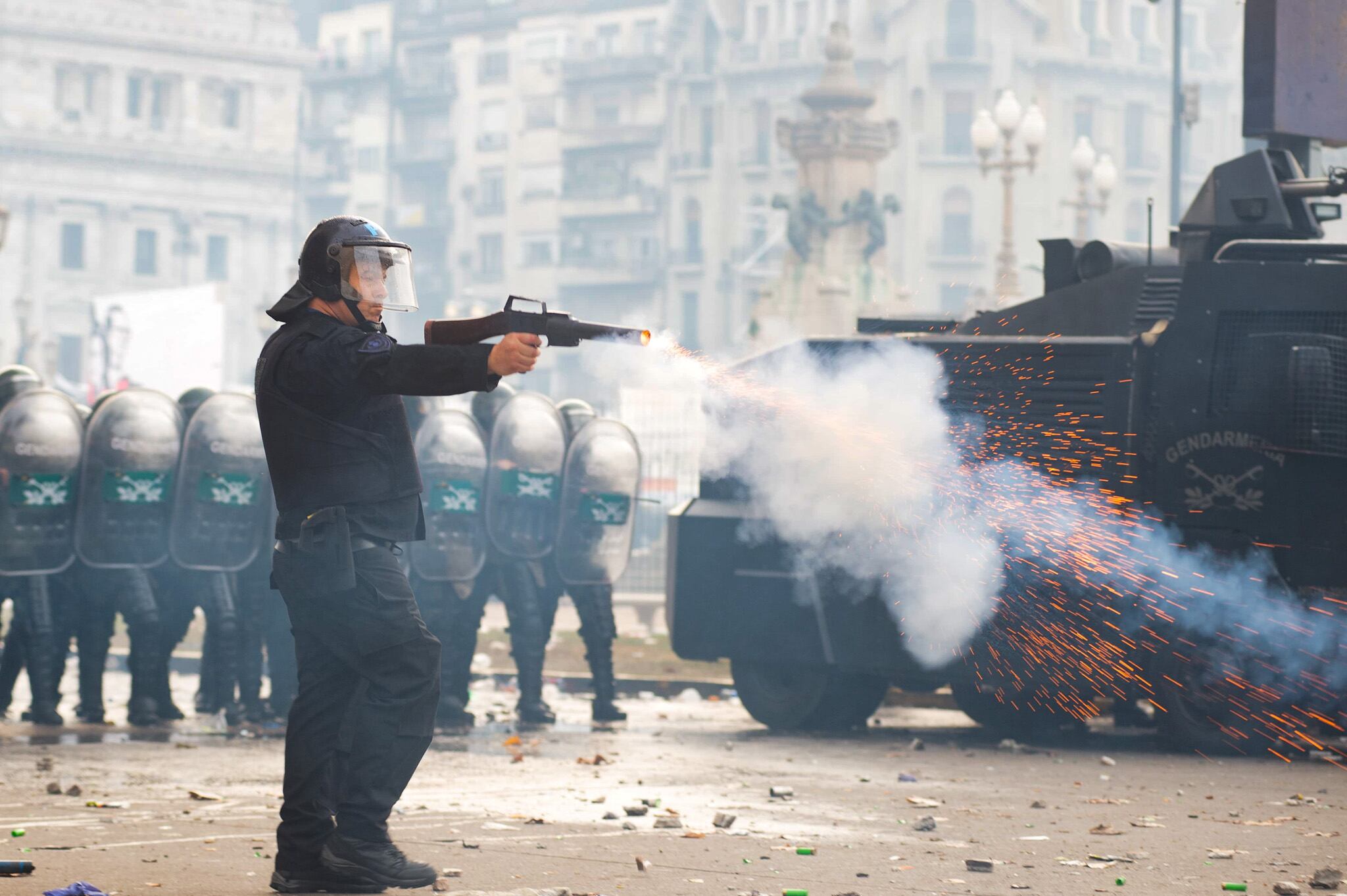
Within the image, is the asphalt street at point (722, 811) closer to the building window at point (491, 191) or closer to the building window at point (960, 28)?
the building window at point (960, 28)

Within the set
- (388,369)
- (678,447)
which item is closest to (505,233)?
(678,447)

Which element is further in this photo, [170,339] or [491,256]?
[491,256]

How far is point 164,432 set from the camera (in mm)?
12859

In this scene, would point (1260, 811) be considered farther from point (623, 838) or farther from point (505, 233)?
point (505, 233)

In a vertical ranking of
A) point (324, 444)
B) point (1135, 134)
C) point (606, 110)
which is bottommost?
point (324, 444)

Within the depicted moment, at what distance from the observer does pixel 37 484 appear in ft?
40.8

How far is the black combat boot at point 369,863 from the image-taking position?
6293 millimetres

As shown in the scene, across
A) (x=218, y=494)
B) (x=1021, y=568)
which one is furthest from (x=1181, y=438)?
(x=218, y=494)

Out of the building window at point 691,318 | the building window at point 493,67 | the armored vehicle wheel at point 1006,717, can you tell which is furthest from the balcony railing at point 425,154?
the armored vehicle wheel at point 1006,717

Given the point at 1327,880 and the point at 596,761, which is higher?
the point at 1327,880

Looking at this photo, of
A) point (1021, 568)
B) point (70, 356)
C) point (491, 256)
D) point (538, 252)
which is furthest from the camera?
point (491, 256)

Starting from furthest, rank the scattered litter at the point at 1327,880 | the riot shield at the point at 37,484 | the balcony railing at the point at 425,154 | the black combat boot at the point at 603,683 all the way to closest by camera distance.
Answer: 1. the balcony railing at the point at 425,154
2. the black combat boot at the point at 603,683
3. the riot shield at the point at 37,484
4. the scattered litter at the point at 1327,880

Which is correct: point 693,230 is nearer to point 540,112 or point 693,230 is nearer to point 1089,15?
point 540,112

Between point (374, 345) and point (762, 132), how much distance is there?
247ft
